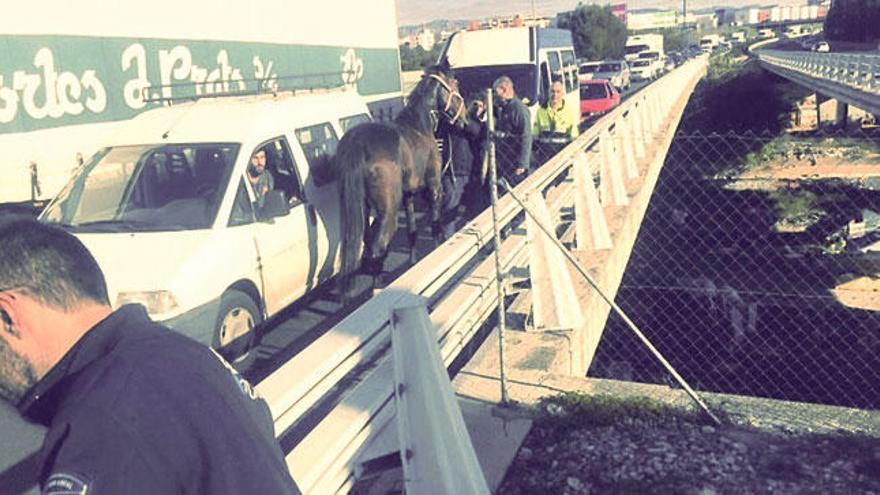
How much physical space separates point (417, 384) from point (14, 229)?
1.46 metres

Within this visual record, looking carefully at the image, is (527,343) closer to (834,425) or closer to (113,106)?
(834,425)

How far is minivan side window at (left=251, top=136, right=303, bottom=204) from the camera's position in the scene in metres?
7.05

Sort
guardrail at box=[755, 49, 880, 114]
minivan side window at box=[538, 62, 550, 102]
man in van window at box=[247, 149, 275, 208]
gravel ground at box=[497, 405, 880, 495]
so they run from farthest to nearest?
guardrail at box=[755, 49, 880, 114]
minivan side window at box=[538, 62, 550, 102]
man in van window at box=[247, 149, 275, 208]
gravel ground at box=[497, 405, 880, 495]

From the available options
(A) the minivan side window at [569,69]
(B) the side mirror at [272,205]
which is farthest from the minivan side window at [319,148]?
(A) the minivan side window at [569,69]

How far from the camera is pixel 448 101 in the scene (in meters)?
9.55

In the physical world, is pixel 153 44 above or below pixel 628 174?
above

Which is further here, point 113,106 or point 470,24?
point 470,24

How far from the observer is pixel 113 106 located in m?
10.4

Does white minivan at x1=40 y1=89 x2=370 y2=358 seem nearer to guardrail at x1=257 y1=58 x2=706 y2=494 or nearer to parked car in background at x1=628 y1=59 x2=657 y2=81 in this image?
guardrail at x1=257 y1=58 x2=706 y2=494

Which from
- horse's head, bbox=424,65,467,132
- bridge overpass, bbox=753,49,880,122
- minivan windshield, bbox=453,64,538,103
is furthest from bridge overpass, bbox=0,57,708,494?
bridge overpass, bbox=753,49,880,122

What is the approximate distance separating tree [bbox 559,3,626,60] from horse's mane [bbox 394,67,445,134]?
66.4 meters

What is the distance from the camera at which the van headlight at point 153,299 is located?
523 centimetres

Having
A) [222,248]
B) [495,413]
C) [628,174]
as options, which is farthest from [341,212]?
[628,174]

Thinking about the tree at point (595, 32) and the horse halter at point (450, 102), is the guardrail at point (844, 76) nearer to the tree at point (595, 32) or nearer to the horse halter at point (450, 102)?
the horse halter at point (450, 102)
